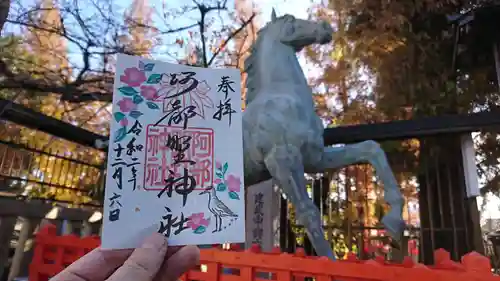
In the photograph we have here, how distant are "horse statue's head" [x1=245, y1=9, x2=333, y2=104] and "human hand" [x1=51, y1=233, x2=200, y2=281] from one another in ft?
8.48

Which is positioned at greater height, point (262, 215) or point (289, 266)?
point (262, 215)

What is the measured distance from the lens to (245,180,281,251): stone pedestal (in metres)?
4.25

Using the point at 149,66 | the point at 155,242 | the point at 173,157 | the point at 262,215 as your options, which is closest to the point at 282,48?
the point at 262,215

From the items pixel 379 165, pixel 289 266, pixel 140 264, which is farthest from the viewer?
pixel 379 165

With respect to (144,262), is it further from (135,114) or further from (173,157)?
(135,114)

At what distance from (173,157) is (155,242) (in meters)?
0.22

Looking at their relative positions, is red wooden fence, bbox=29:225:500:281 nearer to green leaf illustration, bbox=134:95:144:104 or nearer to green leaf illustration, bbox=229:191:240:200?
green leaf illustration, bbox=229:191:240:200

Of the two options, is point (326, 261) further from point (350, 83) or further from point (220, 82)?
point (350, 83)

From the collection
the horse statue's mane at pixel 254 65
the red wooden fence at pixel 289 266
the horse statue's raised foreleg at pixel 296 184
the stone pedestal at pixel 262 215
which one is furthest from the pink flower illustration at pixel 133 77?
the stone pedestal at pixel 262 215

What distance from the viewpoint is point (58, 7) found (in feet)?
18.8

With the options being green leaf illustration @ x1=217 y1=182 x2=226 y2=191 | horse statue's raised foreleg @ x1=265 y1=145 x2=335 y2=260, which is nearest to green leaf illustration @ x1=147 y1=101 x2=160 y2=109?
green leaf illustration @ x1=217 y1=182 x2=226 y2=191

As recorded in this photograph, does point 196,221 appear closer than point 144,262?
No

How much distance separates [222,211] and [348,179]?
6314 mm

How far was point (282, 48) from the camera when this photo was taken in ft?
11.0
